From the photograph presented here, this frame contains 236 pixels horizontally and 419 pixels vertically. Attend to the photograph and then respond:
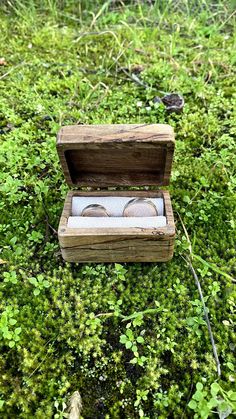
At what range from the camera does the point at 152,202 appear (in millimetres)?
2244

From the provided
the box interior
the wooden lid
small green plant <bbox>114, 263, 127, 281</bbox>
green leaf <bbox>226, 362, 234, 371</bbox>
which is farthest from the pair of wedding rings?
green leaf <bbox>226, 362, 234, 371</bbox>

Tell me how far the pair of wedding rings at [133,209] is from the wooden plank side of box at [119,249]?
0.21 metres

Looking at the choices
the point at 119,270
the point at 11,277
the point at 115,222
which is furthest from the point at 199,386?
the point at 11,277

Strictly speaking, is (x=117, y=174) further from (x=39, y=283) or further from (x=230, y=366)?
(x=230, y=366)

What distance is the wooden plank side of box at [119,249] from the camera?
2047 millimetres

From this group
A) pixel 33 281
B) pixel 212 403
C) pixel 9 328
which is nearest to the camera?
pixel 212 403

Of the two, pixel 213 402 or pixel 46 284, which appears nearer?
pixel 213 402

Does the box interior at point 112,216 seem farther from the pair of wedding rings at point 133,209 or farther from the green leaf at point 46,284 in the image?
the green leaf at point 46,284

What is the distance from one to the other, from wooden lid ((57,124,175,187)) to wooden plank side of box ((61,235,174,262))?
1.31 feet

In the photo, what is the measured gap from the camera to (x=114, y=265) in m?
2.29

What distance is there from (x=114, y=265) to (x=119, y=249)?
20cm

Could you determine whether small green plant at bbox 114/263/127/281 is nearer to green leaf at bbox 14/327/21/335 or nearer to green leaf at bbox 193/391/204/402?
green leaf at bbox 14/327/21/335

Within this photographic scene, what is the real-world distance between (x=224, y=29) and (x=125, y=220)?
9.62ft

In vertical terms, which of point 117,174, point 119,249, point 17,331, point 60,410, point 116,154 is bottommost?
point 60,410
